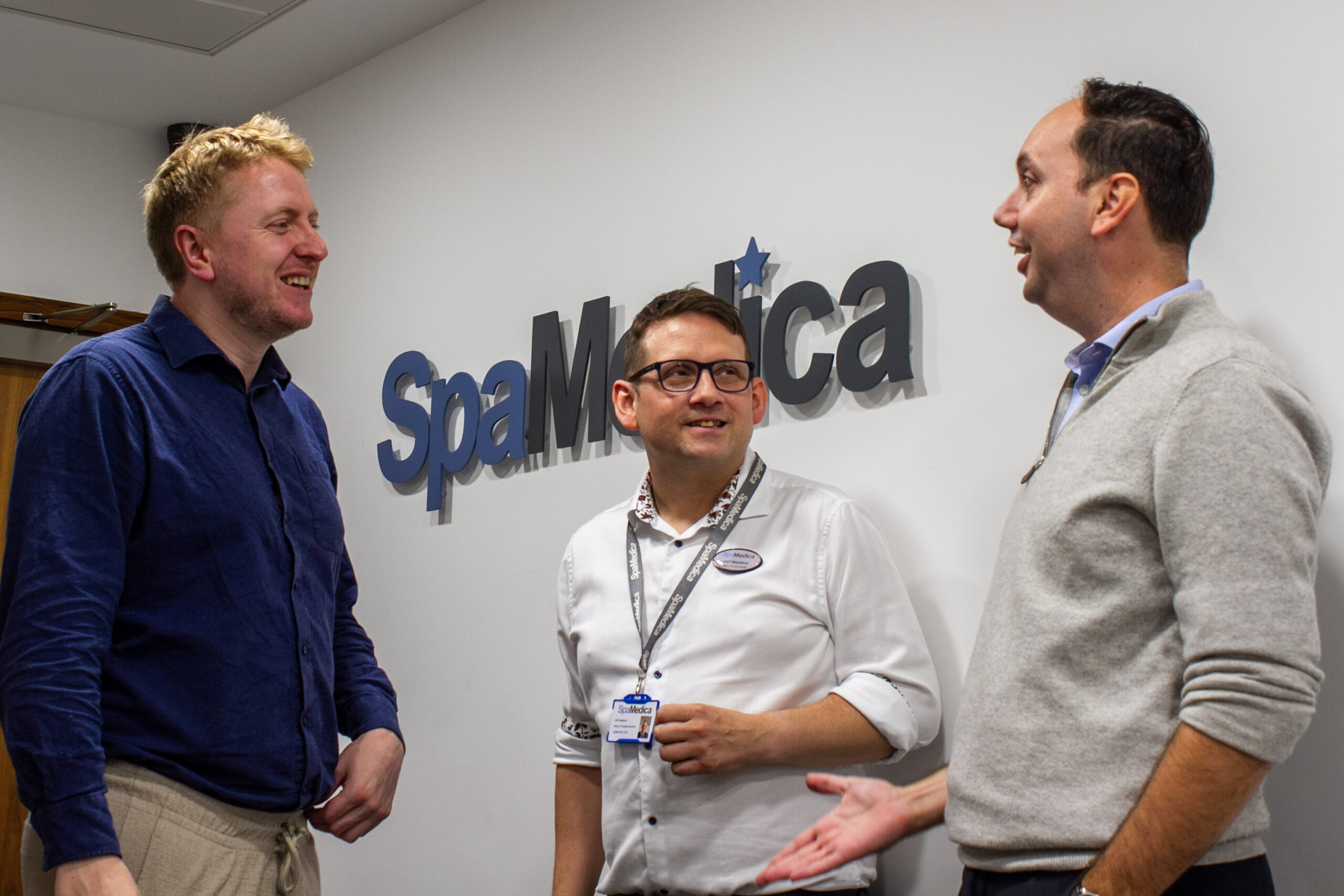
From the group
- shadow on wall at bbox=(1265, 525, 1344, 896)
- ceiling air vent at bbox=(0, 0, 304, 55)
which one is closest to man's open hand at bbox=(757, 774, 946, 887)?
shadow on wall at bbox=(1265, 525, 1344, 896)

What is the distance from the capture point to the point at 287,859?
1.84 meters

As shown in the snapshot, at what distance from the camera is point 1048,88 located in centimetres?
221

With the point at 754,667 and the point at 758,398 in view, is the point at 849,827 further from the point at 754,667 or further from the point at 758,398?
the point at 758,398

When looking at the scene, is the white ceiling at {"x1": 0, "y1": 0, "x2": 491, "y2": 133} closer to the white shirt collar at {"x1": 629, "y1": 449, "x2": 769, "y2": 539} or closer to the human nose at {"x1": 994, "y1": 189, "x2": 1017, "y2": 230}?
the white shirt collar at {"x1": 629, "y1": 449, "x2": 769, "y2": 539}

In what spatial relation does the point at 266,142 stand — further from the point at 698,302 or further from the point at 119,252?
the point at 119,252

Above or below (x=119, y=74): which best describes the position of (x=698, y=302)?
below

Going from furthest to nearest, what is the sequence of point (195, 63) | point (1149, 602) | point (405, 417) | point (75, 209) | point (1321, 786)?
point (75, 209), point (195, 63), point (405, 417), point (1321, 786), point (1149, 602)

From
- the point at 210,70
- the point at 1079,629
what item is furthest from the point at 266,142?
the point at 210,70

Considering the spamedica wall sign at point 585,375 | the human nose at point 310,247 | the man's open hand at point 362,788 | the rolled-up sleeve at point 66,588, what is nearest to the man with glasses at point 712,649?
the spamedica wall sign at point 585,375

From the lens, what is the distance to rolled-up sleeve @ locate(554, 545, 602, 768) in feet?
7.68

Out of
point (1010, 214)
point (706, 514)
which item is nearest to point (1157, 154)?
point (1010, 214)

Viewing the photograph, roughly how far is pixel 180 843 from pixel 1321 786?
1.75 metres

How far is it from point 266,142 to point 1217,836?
191 cm

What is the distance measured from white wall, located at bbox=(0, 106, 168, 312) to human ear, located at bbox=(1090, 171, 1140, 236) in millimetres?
3996
